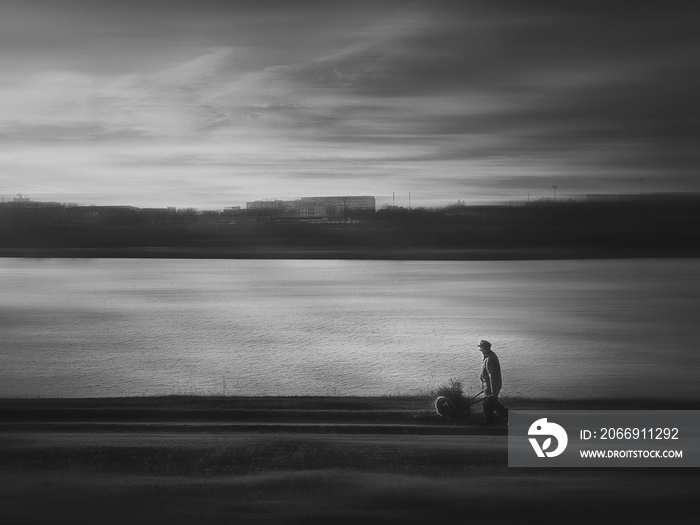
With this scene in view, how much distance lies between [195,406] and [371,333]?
31.3 metres

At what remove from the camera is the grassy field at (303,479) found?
646 cm

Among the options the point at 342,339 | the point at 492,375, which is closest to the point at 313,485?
the point at 492,375

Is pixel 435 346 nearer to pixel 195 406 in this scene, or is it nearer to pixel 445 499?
pixel 195 406

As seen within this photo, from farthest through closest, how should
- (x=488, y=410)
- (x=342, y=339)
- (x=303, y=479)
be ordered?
(x=342, y=339), (x=488, y=410), (x=303, y=479)

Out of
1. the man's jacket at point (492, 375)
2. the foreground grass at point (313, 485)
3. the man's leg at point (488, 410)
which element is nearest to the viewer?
the foreground grass at point (313, 485)

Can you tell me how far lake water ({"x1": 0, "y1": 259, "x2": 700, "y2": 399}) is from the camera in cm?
2447

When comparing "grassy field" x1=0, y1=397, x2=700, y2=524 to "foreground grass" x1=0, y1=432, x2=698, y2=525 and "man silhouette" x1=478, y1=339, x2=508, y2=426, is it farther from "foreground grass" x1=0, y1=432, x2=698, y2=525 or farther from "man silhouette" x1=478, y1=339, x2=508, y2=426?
"man silhouette" x1=478, y1=339, x2=508, y2=426

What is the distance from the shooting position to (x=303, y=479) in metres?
7.66

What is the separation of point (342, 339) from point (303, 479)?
34.4 meters

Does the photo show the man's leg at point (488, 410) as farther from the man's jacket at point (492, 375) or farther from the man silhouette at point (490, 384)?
the man's jacket at point (492, 375)

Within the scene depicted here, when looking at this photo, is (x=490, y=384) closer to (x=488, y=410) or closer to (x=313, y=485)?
(x=488, y=410)

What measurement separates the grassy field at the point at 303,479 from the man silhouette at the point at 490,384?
0.97 feet

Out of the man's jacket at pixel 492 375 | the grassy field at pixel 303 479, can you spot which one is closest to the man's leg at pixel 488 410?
the man's jacket at pixel 492 375

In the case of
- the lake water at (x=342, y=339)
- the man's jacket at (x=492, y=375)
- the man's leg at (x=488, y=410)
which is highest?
the man's jacket at (x=492, y=375)
